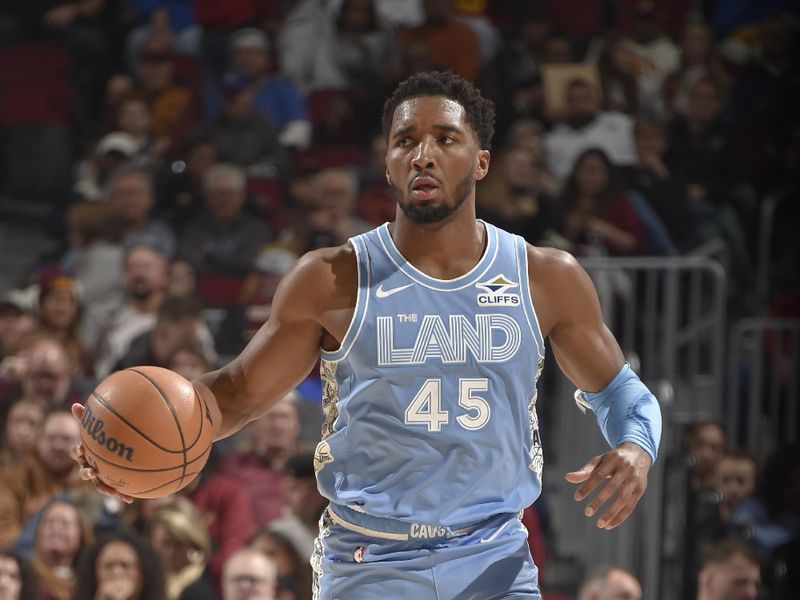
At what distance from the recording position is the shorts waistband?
9.60ft

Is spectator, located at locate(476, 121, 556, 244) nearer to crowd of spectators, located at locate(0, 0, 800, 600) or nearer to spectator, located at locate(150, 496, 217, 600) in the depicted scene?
crowd of spectators, located at locate(0, 0, 800, 600)

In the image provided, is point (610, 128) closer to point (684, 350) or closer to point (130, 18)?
point (684, 350)

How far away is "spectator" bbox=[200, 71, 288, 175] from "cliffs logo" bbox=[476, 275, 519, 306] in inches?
197

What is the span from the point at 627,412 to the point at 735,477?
128 inches

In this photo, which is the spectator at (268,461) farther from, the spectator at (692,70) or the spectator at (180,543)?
the spectator at (692,70)

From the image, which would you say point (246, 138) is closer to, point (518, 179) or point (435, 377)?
point (518, 179)

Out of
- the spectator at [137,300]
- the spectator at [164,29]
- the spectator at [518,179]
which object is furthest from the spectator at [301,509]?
the spectator at [164,29]

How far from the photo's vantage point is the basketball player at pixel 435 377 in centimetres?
290

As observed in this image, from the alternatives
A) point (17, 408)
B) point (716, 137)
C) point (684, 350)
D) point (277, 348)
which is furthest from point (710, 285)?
Answer: point (277, 348)

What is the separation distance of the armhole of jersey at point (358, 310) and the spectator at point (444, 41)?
5402mm

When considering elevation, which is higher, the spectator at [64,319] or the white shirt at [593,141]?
the white shirt at [593,141]

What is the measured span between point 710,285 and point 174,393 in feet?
17.2

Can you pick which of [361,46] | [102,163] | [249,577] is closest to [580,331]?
[249,577]

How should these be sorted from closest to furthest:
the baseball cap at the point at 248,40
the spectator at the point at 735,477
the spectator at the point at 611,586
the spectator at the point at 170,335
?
1. the spectator at the point at 611,586
2. the spectator at the point at 735,477
3. the spectator at the point at 170,335
4. the baseball cap at the point at 248,40
